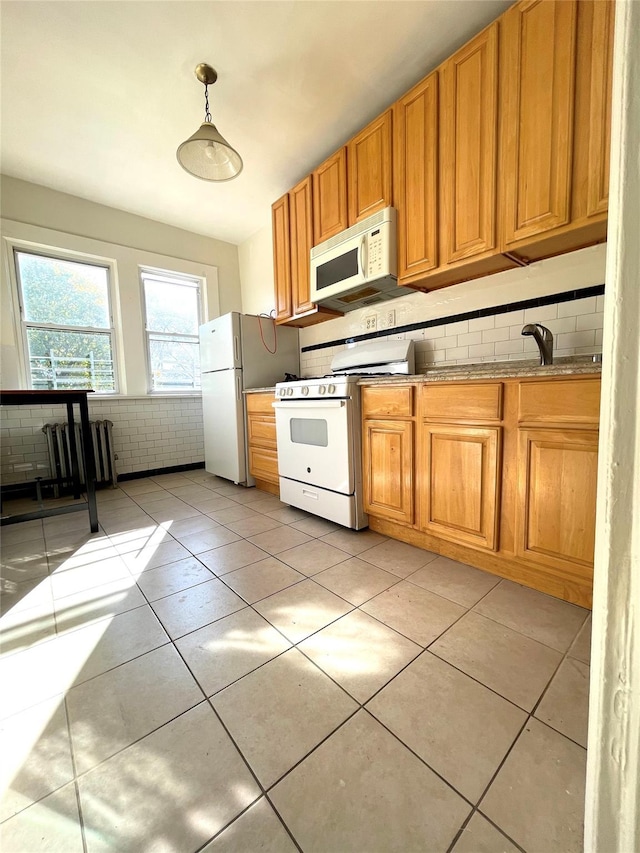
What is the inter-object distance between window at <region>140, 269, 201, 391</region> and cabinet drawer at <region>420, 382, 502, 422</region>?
10.3 feet

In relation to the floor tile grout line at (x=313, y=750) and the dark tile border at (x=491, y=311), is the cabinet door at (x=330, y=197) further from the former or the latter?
the floor tile grout line at (x=313, y=750)

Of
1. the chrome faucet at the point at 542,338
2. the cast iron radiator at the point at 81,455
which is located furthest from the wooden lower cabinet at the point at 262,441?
the chrome faucet at the point at 542,338

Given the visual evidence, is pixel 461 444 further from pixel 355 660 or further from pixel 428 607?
pixel 355 660

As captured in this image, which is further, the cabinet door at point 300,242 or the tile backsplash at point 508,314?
the cabinet door at point 300,242

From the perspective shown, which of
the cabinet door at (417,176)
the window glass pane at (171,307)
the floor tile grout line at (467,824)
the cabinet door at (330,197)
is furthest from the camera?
the window glass pane at (171,307)

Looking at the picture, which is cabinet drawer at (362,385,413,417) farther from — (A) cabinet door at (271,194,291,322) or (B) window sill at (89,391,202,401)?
(B) window sill at (89,391,202,401)

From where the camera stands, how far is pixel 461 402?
1.57 metres

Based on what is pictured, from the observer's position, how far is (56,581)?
164 cm

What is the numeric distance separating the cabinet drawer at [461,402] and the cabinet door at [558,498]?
0.54 feet

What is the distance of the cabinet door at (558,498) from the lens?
4.13 ft

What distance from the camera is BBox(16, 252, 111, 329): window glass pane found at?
3.06m

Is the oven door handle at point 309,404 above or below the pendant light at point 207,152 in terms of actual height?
below

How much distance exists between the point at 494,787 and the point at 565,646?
0.60 m

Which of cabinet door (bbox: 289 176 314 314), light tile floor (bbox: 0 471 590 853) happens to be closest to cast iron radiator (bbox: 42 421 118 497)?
light tile floor (bbox: 0 471 590 853)
